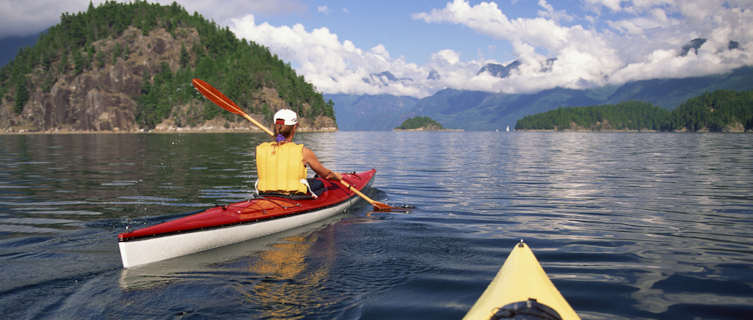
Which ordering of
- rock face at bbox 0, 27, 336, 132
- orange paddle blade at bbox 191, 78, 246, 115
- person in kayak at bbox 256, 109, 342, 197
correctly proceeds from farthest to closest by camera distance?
rock face at bbox 0, 27, 336, 132, orange paddle blade at bbox 191, 78, 246, 115, person in kayak at bbox 256, 109, 342, 197

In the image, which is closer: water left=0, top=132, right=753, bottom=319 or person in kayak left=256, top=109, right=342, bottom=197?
water left=0, top=132, right=753, bottom=319

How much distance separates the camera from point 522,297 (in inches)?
144

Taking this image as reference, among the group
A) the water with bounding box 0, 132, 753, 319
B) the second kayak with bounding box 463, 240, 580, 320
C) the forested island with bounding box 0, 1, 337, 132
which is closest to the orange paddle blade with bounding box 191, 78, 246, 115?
the water with bounding box 0, 132, 753, 319

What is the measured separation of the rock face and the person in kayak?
400 ft

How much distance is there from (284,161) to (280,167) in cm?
18

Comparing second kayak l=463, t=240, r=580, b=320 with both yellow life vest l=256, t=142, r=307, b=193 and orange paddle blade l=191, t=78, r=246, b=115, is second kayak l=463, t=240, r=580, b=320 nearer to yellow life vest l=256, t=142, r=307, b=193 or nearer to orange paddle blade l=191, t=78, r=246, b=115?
yellow life vest l=256, t=142, r=307, b=193

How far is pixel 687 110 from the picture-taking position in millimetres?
183750

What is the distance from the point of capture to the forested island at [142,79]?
131 m

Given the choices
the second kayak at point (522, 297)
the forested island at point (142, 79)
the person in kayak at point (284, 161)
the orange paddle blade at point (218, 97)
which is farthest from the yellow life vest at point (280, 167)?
the forested island at point (142, 79)

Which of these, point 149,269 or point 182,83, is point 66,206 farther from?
point 182,83

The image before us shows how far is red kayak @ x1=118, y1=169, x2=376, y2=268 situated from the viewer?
20.3 feet

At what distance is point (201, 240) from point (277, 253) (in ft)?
4.00

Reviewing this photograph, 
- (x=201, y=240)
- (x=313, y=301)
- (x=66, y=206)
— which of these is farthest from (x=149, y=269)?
(x=66, y=206)

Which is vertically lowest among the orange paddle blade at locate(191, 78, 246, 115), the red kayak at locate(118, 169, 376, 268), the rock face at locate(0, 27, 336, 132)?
the red kayak at locate(118, 169, 376, 268)
